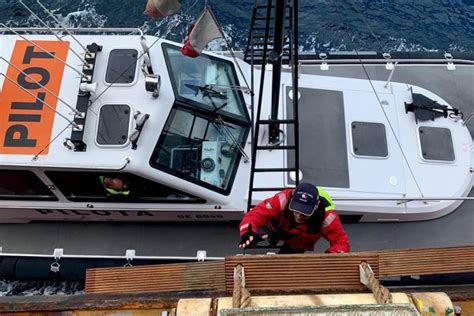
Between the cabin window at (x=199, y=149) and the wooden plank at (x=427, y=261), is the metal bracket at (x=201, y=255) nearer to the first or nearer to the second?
the cabin window at (x=199, y=149)

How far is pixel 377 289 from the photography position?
222 centimetres

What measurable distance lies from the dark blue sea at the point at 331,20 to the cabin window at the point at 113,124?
388cm

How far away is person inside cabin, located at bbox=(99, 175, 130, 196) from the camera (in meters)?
4.74

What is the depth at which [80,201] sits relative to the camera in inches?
198

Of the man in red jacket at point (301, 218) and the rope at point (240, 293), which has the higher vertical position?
the man in red jacket at point (301, 218)

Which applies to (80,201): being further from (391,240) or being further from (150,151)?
(391,240)

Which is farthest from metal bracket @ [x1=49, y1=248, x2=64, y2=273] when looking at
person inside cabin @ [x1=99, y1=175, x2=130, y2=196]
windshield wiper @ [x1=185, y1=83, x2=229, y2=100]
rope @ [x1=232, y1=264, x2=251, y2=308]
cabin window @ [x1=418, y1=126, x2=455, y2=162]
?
cabin window @ [x1=418, y1=126, x2=455, y2=162]

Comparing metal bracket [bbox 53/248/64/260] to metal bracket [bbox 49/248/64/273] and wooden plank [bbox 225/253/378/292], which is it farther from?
wooden plank [bbox 225/253/378/292]

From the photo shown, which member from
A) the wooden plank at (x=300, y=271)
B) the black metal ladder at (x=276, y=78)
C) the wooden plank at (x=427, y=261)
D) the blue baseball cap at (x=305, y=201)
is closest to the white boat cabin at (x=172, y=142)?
the black metal ladder at (x=276, y=78)

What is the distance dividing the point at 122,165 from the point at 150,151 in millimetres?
311

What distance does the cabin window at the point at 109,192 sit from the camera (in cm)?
476

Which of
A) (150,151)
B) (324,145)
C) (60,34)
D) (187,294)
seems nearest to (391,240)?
(324,145)

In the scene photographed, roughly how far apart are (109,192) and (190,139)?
3.27ft

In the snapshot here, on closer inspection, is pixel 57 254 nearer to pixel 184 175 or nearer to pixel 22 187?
pixel 22 187
